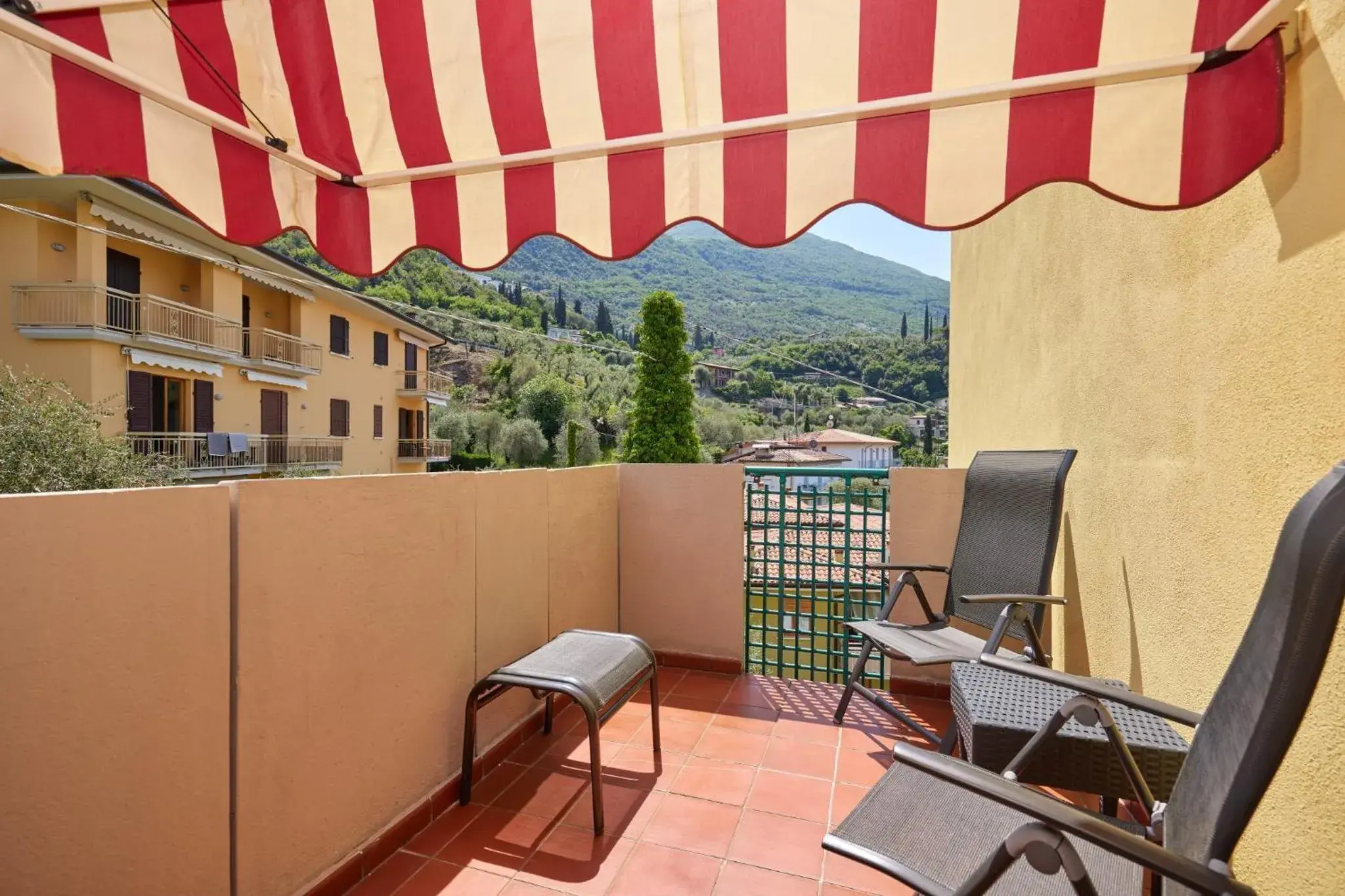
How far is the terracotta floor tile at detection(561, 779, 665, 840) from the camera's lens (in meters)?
2.42

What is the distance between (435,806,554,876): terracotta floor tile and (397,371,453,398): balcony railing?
26.5m

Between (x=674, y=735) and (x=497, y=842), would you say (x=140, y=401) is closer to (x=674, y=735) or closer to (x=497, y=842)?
A: (x=674, y=735)

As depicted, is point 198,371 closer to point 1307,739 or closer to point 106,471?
point 106,471

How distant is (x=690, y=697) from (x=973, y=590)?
1775mm

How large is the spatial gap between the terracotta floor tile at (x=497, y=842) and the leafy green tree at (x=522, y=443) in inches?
1425

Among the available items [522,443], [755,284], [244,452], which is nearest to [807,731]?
[244,452]

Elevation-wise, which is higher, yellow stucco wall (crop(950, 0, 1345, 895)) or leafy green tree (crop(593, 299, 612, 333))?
leafy green tree (crop(593, 299, 612, 333))

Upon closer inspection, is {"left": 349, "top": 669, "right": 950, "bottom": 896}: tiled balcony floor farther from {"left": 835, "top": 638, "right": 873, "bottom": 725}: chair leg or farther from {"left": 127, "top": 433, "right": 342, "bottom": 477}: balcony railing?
{"left": 127, "top": 433, "right": 342, "bottom": 477}: balcony railing

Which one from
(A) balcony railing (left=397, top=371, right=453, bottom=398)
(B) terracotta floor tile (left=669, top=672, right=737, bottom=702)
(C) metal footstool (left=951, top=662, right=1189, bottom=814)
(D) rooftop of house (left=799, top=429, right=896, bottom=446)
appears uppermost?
(A) balcony railing (left=397, top=371, right=453, bottom=398)

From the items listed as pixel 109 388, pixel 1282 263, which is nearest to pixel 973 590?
pixel 1282 263

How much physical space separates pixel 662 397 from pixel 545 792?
8.27 meters

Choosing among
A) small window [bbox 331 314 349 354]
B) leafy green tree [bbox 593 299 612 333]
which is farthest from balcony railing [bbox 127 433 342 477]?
leafy green tree [bbox 593 299 612 333]

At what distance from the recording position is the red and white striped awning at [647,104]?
1637 mm

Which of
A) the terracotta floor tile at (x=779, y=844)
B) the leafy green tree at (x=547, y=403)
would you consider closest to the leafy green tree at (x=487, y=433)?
the leafy green tree at (x=547, y=403)
